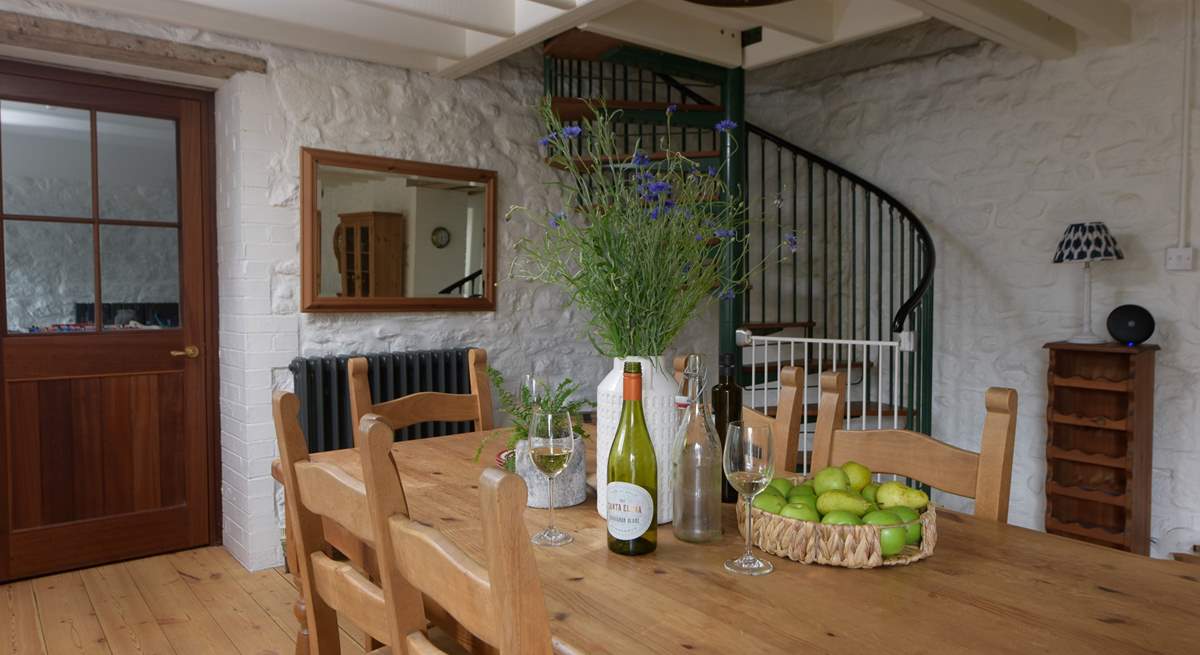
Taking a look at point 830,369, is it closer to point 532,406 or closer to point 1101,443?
point 1101,443

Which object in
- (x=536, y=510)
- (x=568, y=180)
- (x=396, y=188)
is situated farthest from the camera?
(x=568, y=180)

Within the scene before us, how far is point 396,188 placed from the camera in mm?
3789

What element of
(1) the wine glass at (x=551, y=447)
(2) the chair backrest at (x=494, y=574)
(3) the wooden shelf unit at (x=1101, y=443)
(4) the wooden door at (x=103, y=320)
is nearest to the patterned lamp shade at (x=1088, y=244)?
(3) the wooden shelf unit at (x=1101, y=443)

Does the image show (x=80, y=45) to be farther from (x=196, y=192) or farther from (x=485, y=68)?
(x=485, y=68)

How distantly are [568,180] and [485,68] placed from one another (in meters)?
0.85

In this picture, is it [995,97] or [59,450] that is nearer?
[59,450]

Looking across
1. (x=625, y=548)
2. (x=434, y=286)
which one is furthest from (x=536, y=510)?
(x=434, y=286)

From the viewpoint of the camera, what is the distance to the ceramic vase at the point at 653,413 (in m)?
1.37

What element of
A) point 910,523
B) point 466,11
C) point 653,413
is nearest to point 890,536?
point 910,523

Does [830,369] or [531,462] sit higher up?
[531,462]

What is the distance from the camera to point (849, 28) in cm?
363

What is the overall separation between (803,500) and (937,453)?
511 mm

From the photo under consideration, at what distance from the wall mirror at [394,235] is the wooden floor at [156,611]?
1234mm

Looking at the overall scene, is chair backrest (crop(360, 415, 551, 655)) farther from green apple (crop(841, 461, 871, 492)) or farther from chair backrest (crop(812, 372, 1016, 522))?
chair backrest (crop(812, 372, 1016, 522))
